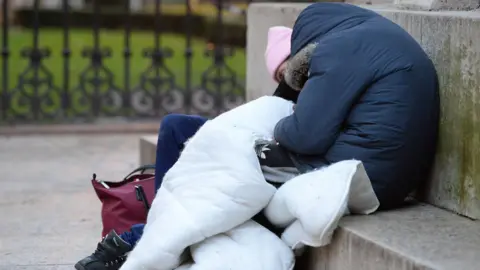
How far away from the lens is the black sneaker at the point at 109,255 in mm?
4469

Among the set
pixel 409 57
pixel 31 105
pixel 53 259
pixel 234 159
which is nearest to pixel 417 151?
pixel 409 57

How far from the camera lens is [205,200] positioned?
3967 mm

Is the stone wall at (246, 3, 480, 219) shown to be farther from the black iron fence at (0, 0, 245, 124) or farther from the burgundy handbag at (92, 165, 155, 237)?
the black iron fence at (0, 0, 245, 124)

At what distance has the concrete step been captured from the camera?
3445 mm

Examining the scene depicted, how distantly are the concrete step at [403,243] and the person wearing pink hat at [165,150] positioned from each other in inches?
28.9

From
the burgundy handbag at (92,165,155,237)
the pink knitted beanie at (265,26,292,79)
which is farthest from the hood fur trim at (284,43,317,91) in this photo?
the burgundy handbag at (92,165,155,237)

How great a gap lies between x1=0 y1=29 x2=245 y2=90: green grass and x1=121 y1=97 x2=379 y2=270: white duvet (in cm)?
742

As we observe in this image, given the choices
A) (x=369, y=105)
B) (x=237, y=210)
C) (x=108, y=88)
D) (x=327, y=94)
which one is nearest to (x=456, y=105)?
(x=369, y=105)

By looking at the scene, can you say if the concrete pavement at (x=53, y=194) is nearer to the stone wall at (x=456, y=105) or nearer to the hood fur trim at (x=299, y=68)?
the hood fur trim at (x=299, y=68)

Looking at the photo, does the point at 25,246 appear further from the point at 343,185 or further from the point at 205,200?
the point at 343,185

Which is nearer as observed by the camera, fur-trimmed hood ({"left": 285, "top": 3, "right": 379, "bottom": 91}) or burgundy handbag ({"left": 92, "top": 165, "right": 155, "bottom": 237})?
fur-trimmed hood ({"left": 285, "top": 3, "right": 379, "bottom": 91})

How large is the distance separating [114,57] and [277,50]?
11.2 metres

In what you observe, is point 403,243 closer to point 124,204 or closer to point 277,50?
point 277,50

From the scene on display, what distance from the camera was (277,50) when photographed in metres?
4.73
